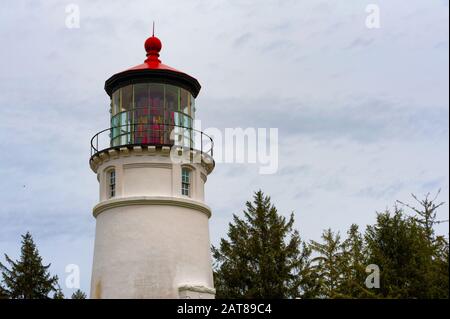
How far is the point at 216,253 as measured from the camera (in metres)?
44.7

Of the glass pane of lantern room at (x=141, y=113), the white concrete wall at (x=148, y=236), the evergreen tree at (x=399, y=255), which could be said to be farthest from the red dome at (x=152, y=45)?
the evergreen tree at (x=399, y=255)

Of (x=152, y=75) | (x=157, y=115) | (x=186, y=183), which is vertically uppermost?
(x=152, y=75)

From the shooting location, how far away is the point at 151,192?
28.3 meters

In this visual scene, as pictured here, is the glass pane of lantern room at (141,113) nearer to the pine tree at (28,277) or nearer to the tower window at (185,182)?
the tower window at (185,182)

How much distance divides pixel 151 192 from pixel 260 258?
1283cm

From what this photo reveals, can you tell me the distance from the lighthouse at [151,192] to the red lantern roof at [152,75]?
0.13ft

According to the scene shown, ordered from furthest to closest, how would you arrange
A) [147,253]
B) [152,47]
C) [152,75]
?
[152,47], [152,75], [147,253]

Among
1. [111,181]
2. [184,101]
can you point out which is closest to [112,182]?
[111,181]

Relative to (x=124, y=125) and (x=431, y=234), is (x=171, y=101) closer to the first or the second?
(x=124, y=125)

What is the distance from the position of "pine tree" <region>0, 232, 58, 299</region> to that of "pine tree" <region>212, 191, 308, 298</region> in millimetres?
10066

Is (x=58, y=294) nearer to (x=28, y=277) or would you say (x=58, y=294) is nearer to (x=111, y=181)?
(x=28, y=277)
